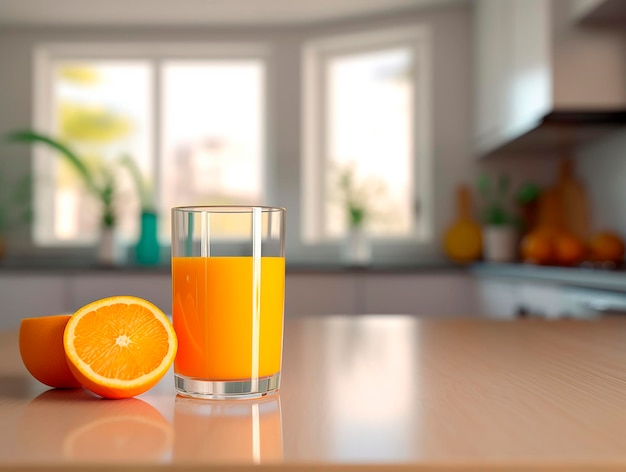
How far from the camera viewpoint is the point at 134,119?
438 centimetres

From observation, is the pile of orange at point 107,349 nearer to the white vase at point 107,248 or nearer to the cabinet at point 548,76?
the cabinet at point 548,76

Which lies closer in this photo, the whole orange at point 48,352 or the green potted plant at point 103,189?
the whole orange at point 48,352

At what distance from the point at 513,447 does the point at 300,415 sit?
0.47 feet

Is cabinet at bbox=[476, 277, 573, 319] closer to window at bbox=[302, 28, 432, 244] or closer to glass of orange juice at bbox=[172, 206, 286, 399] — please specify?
window at bbox=[302, 28, 432, 244]

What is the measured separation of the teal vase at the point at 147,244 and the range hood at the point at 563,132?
1.79 meters

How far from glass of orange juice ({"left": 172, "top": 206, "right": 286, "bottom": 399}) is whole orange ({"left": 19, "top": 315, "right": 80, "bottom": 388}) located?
9cm

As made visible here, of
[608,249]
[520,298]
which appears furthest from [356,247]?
[608,249]

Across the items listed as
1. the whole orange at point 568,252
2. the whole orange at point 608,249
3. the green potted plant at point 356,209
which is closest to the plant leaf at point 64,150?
the green potted plant at point 356,209

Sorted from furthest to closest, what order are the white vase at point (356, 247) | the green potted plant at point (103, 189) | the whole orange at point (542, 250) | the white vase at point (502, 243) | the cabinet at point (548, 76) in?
the white vase at point (356, 247)
the green potted plant at point (103, 189)
the white vase at point (502, 243)
the whole orange at point (542, 250)
the cabinet at point (548, 76)

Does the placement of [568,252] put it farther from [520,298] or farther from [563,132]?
[563,132]

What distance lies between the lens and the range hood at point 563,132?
2.78 metres

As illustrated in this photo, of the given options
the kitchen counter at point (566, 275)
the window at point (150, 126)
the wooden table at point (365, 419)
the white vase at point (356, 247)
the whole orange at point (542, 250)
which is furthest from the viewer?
the window at point (150, 126)

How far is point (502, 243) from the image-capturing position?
366 centimetres

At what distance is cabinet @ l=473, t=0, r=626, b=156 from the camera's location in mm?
2627
